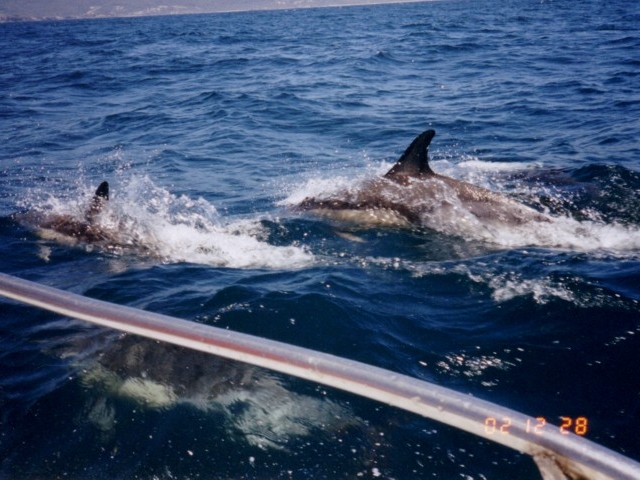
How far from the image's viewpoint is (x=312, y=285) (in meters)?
4.51

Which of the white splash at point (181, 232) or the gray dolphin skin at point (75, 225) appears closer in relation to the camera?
the white splash at point (181, 232)

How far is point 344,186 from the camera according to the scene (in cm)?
720

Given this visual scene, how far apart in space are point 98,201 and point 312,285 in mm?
3758

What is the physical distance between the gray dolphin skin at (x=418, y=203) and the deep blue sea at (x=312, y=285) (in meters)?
0.20

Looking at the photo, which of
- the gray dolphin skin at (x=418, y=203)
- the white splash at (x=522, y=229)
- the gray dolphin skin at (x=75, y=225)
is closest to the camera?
the white splash at (x=522, y=229)

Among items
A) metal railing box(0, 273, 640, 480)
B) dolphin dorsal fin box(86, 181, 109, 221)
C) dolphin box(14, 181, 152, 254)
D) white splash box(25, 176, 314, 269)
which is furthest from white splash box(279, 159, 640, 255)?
metal railing box(0, 273, 640, 480)

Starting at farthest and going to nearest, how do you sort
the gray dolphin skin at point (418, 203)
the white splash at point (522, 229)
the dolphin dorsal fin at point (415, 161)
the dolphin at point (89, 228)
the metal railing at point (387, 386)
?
the dolphin dorsal fin at point (415, 161) < the gray dolphin skin at point (418, 203) < the dolphin at point (89, 228) < the white splash at point (522, 229) < the metal railing at point (387, 386)

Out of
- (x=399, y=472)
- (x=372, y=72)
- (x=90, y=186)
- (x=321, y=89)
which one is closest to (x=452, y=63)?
(x=372, y=72)

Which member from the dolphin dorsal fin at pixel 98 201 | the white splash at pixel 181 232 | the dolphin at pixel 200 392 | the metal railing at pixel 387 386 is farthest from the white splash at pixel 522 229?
the metal railing at pixel 387 386

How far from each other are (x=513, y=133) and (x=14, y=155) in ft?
38.1

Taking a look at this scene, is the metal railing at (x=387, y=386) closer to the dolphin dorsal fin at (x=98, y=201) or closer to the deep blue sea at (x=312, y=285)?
the deep blue sea at (x=312, y=285)

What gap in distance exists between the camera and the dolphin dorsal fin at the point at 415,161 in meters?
6.27
